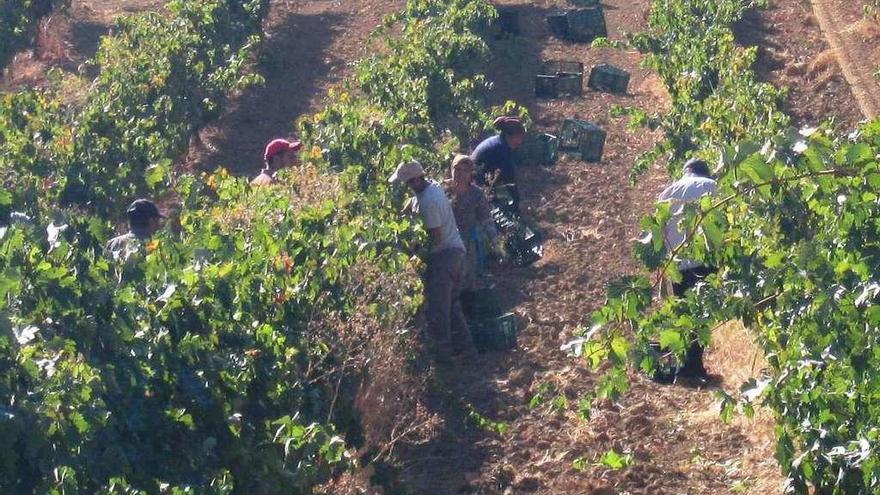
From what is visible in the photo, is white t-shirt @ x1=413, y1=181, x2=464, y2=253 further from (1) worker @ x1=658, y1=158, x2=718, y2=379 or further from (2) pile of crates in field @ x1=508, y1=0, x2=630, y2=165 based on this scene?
(2) pile of crates in field @ x1=508, y1=0, x2=630, y2=165

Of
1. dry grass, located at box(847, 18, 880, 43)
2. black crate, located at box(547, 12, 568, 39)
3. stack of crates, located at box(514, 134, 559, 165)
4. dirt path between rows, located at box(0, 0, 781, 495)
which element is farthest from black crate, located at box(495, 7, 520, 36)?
stack of crates, located at box(514, 134, 559, 165)

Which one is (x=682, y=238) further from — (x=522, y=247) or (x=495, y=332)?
(x=522, y=247)

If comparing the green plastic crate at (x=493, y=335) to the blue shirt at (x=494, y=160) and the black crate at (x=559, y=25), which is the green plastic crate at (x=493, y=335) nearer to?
the blue shirt at (x=494, y=160)

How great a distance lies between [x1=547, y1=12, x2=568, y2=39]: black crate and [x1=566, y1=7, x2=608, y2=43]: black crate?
6 centimetres

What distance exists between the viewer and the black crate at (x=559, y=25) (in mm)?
20344

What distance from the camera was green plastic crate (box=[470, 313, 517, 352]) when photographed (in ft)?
30.5

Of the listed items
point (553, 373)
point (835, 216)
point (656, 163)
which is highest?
point (835, 216)

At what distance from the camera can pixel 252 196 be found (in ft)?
29.0

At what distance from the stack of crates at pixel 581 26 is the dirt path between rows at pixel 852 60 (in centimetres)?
299

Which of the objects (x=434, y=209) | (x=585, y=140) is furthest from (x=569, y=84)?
(x=434, y=209)

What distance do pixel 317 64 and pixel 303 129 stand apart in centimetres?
812

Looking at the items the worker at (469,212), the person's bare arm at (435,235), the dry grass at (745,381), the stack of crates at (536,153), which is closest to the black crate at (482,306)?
the worker at (469,212)

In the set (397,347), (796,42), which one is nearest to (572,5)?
(796,42)

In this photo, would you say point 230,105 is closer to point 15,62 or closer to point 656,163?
point 15,62
